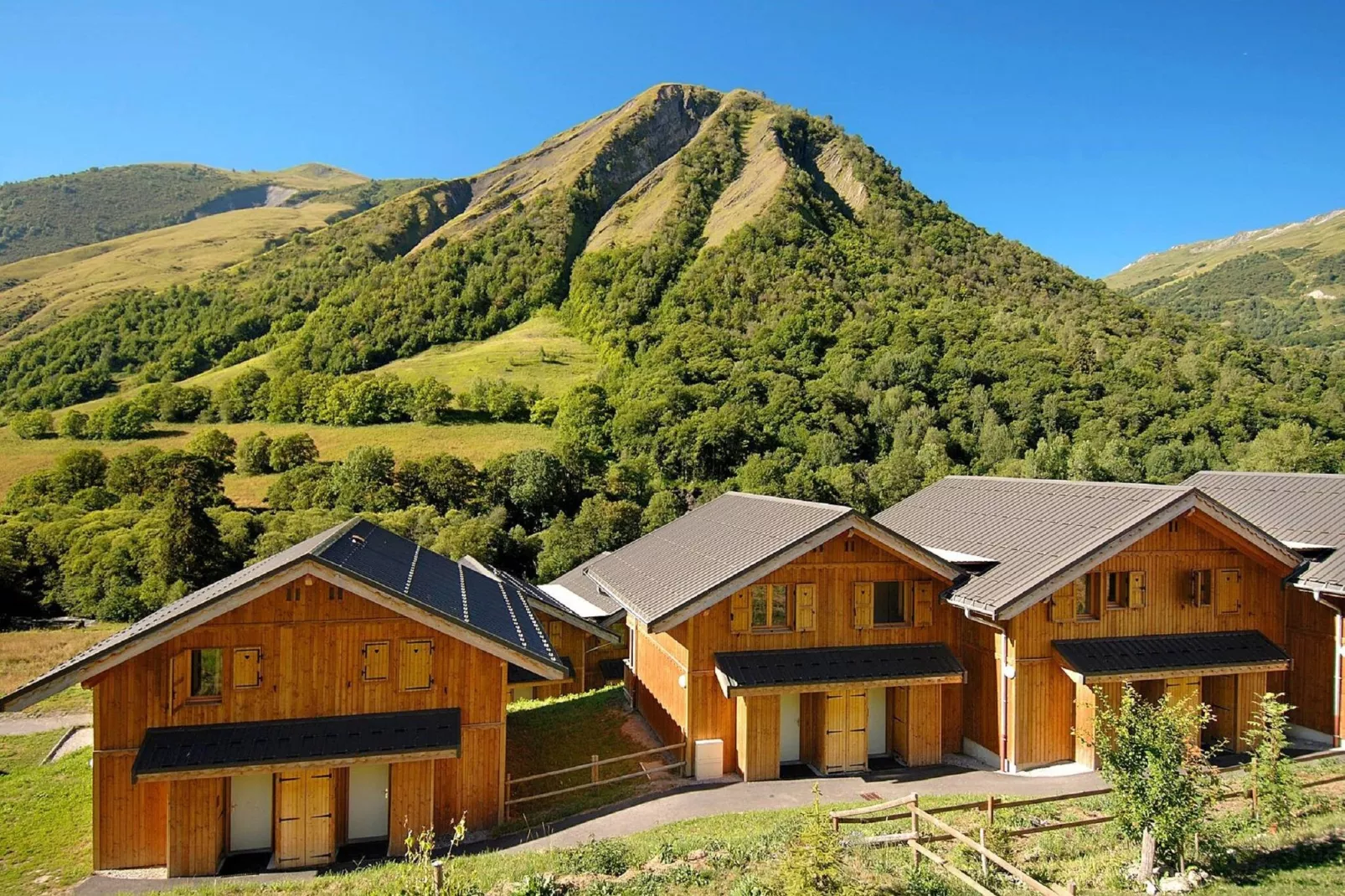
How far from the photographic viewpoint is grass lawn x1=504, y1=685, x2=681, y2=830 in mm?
17984

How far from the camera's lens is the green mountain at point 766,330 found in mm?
83562

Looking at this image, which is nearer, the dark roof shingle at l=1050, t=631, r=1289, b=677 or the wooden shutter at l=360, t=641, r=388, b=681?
the wooden shutter at l=360, t=641, r=388, b=681

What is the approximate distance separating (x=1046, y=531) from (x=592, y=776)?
44.3 feet

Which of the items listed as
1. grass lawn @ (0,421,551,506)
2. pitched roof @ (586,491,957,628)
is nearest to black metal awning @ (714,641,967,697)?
pitched roof @ (586,491,957,628)

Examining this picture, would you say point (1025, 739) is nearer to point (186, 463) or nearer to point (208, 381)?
point (186, 463)

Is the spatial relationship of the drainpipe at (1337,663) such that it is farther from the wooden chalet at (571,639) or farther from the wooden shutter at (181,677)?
the wooden shutter at (181,677)

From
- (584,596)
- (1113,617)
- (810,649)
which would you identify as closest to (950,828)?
(810,649)

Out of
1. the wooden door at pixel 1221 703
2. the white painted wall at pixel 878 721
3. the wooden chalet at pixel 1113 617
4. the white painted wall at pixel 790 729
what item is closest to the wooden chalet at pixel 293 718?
the white painted wall at pixel 790 729

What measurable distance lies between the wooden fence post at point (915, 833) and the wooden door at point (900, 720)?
646 centimetres

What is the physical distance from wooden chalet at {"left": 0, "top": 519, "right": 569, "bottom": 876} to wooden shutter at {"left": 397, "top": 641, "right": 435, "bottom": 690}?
1.2 inches

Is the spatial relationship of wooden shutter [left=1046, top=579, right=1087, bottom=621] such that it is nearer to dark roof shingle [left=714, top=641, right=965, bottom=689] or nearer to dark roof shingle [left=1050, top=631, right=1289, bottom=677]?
dark roof shingle [left=1050, top=631, right=1289, bottom=677]

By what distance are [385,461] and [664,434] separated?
29.5 m

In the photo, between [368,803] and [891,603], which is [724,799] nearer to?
[891,603]

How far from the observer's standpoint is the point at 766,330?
372 ft
